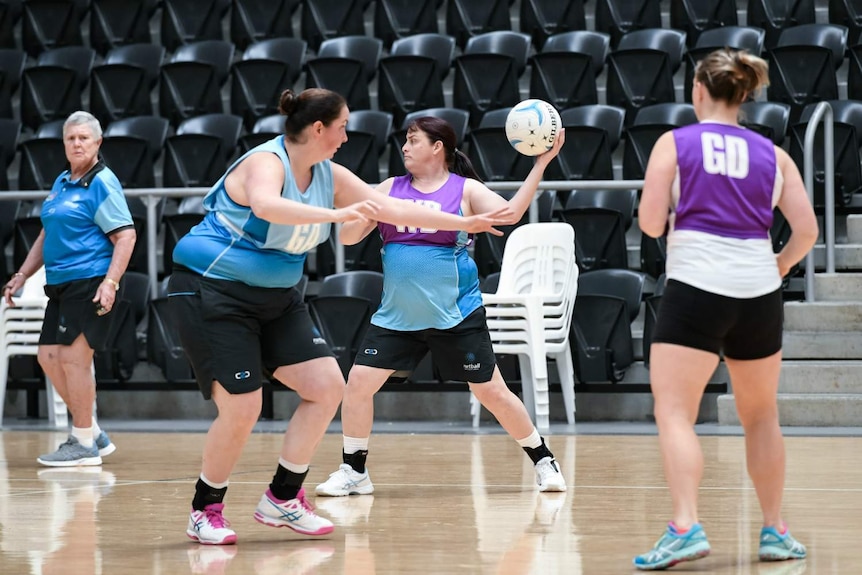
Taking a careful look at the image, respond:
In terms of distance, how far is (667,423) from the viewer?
12.6 ft

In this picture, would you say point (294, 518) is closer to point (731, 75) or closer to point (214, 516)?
point (214, 516)

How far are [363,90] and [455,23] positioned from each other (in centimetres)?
132

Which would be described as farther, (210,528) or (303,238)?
(210,528)

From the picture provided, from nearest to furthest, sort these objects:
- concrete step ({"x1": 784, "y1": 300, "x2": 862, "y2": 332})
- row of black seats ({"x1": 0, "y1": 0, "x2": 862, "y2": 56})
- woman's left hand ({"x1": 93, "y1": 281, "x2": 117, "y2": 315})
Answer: woman's left hand ({"x1": 93, "y1": 281, "x2": 117, "y2": 315}) < concrete step ({"x1": 784, "y1": 300, "x2": 862, "y2": 332}) < row of black seats ({"x1": 0, "y1": 0, "x2": 862, "y2": 56})

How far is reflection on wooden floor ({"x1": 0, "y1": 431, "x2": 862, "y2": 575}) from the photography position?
4.05 m

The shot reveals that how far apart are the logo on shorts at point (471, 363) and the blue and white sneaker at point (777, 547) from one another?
192cm

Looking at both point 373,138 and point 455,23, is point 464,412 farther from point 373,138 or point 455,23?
point 455,23

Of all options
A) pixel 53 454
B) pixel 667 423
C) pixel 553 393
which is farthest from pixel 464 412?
pixel 667 423

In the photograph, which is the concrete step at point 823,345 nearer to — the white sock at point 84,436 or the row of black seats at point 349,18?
the row of black seats at point 349,18

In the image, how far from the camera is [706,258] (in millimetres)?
3832

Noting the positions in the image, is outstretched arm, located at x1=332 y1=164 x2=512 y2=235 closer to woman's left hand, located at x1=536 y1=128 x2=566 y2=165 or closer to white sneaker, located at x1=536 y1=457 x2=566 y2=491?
woman's left hand, located at x1=536 y1=128 x2=566 y2=165

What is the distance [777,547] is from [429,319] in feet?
7.09

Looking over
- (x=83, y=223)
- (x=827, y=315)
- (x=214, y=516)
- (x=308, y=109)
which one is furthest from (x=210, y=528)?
(x=827, y=315)

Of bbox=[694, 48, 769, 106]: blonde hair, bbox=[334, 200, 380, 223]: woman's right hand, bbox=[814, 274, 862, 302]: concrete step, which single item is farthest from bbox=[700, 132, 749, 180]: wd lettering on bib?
bbox=[814, 274, 862, 302]: concrete step
